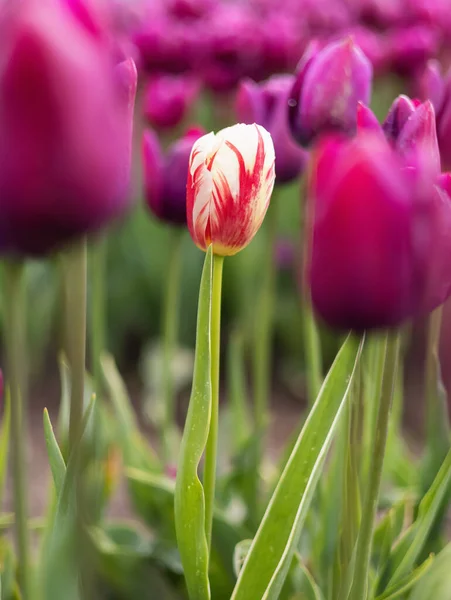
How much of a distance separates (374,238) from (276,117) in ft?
1.25

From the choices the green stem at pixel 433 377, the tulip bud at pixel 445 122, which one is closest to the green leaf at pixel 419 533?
the green stem at pixel 433 377

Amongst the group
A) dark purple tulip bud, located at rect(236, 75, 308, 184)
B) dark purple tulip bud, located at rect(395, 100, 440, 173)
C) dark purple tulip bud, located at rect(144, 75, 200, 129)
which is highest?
dark purple tulip bud, located at rect(144, 75, 200, 129)

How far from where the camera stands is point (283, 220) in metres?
1.96

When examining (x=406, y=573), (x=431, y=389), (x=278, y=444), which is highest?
(x=431, y=389)

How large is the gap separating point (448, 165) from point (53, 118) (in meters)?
0.39

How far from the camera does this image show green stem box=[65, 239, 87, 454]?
40 centimetres

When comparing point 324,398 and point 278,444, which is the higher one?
point 324,398

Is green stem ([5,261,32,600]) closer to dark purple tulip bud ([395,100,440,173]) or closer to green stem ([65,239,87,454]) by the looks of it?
green stem ([65,239,87,454])

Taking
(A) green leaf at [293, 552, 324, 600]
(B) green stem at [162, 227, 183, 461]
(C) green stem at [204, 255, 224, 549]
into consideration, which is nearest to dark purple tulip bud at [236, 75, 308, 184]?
(B) green stem at [162, 227, 183, 461]

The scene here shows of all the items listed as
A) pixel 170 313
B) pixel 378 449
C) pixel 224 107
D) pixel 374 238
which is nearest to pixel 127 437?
pixel 170 313

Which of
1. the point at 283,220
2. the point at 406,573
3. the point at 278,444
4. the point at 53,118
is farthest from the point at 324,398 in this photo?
Result: the point at 283,220

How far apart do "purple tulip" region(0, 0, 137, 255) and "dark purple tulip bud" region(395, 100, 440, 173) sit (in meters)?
0.19

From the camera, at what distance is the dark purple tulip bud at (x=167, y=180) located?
0.69 metres

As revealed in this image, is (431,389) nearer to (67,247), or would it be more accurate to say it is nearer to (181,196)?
(181,196)
